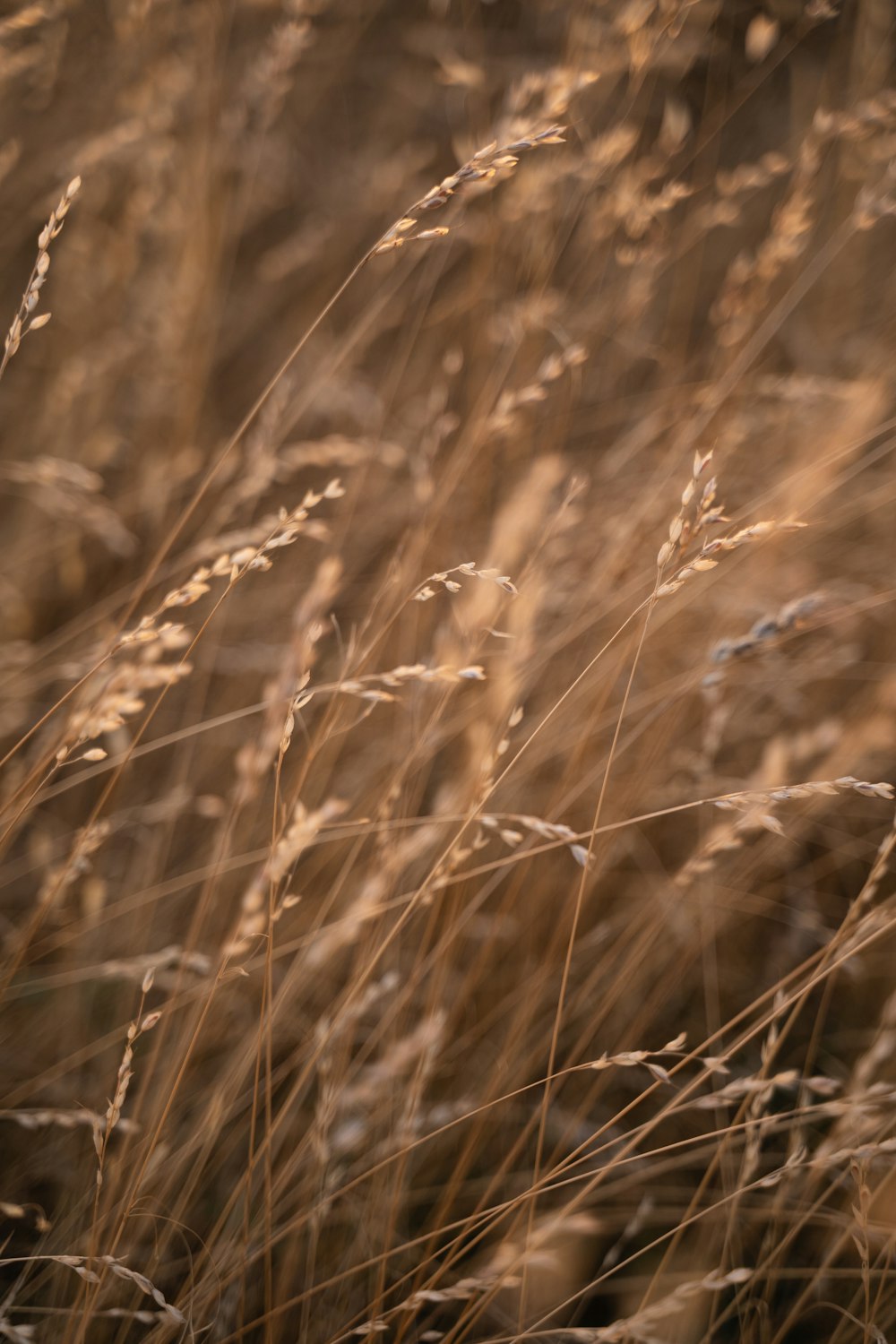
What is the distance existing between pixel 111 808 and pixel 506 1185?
0.86 m

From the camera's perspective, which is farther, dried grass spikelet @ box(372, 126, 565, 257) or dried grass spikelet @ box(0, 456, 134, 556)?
dried grass spikelet @ box(0, 456, 134, 556)

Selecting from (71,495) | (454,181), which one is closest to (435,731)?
(454,181)

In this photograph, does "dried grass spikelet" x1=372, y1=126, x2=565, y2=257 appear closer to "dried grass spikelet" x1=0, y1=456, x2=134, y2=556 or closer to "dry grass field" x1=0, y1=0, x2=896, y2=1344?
"dry grass field" x1=0, y1=0, x2=896, y2=1344

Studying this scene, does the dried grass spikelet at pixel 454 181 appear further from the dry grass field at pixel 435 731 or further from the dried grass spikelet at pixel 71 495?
the dried grass spikelet at pixel 71 495

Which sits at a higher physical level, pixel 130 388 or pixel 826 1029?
pixel 130 388

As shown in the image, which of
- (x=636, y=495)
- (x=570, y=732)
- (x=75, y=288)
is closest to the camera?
(x=570, y=732)

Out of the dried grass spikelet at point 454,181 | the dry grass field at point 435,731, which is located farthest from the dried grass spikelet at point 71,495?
the dried grass spikelet at point 454,181

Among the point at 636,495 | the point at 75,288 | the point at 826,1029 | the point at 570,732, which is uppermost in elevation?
the point at 75,288

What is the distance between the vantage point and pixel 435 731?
1.16 meters

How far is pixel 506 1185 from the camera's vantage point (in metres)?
1.20

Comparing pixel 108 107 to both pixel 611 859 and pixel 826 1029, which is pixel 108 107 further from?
pixel 826 1029

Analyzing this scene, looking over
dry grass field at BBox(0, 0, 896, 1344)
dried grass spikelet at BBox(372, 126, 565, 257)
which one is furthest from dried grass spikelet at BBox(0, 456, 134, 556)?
dried grass spikelet at BBox(372, 126, 565, 257)

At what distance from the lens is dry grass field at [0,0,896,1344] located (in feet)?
2.86

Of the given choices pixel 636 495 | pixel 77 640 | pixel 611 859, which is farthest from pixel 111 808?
pixel 636 495
